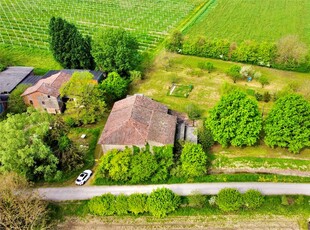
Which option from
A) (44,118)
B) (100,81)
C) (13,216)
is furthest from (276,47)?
(13,216)

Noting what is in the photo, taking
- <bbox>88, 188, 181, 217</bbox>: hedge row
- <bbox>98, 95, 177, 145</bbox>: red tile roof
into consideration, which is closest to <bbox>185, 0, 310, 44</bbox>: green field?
<bbox>98, 95, 177, 145</bbox>: red tile roof

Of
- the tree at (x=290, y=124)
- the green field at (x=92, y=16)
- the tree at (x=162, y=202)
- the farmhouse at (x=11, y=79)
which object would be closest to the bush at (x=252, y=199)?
the tree at (x=162, y=202)

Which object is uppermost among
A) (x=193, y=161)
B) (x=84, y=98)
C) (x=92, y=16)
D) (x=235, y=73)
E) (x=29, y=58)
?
(x=92, y=16)

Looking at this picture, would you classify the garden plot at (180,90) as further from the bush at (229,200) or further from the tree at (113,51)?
the bush at (229,200)

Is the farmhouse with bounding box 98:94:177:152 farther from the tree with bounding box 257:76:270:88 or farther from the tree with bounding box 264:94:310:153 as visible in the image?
the tree with bounding box 257:76:270:88

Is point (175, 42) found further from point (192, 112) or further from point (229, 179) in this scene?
point (229, 179)

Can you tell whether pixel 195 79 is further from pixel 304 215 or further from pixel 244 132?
pixel 304 215

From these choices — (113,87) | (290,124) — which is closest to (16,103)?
(113,87)
